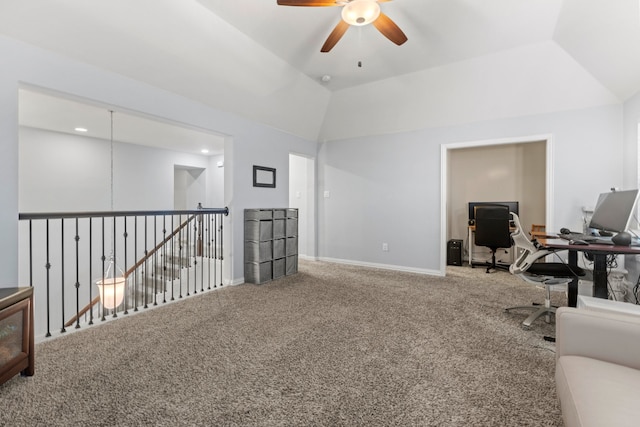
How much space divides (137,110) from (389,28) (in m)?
2.52

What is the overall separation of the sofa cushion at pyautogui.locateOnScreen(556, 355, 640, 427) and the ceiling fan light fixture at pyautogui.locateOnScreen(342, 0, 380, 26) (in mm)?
2549

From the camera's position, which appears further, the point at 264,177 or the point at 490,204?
the point at 490,204

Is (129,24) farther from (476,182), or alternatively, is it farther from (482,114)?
(476,182)

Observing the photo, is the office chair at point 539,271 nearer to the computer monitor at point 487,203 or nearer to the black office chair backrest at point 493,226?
the black office chair backrest at point 493,226

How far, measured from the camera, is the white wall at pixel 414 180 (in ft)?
11.7

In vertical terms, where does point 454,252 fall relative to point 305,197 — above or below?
below

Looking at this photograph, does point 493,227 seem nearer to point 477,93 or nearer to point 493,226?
point 493,226

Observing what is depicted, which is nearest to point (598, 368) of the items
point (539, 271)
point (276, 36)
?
point (539, 271)

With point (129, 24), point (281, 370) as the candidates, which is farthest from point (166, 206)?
point (281, 370)

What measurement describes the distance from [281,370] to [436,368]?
1.02m

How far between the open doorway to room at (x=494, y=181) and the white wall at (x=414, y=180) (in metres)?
0.30

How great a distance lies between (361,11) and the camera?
230cm

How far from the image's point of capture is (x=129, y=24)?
245 centimetres

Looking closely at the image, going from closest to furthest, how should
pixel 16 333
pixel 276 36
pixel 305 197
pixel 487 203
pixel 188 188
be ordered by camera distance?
pixel 16 333 → pixel 276 36 → pixel 487 203 → pixel 305 197 → pixel 188 188
